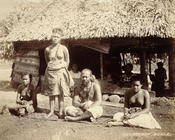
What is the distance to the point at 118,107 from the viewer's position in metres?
7.69

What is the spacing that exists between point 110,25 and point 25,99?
3.85m

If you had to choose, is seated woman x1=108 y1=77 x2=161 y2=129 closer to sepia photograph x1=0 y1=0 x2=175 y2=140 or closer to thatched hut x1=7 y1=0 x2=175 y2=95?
sepia photograph x1=0 y1=0 x2=175 y2=140

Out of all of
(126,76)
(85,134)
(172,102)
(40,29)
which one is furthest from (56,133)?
(126,76)

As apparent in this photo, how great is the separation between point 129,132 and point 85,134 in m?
0.65

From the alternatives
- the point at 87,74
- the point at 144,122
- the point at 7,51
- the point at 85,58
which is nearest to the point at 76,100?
the point at 87,74

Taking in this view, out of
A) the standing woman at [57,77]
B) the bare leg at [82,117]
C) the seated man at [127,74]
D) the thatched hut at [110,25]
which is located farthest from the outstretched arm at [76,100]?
the seated man at [127,74]

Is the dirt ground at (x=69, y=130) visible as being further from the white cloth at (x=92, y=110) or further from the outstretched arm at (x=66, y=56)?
the outstretched arm at (x=66, y=56)

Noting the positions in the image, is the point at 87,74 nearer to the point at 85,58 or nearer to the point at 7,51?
the point at 85,58

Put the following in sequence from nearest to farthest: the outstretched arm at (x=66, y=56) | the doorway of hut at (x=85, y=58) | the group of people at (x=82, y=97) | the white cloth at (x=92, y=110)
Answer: the group of people at (x=82, y=97) < the white cloth at (x=92, y=110) < the outstretched arm at (x=66, y=56) < the doorway of hut at (x=85, y=58)

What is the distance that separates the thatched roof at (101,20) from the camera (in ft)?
29.3

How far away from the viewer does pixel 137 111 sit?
5586mm

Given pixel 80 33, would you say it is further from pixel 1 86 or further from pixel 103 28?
pixel 1 86

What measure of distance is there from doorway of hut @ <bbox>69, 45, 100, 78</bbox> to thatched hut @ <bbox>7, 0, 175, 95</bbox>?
4.78ft

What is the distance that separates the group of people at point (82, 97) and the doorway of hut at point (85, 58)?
5.29 m
